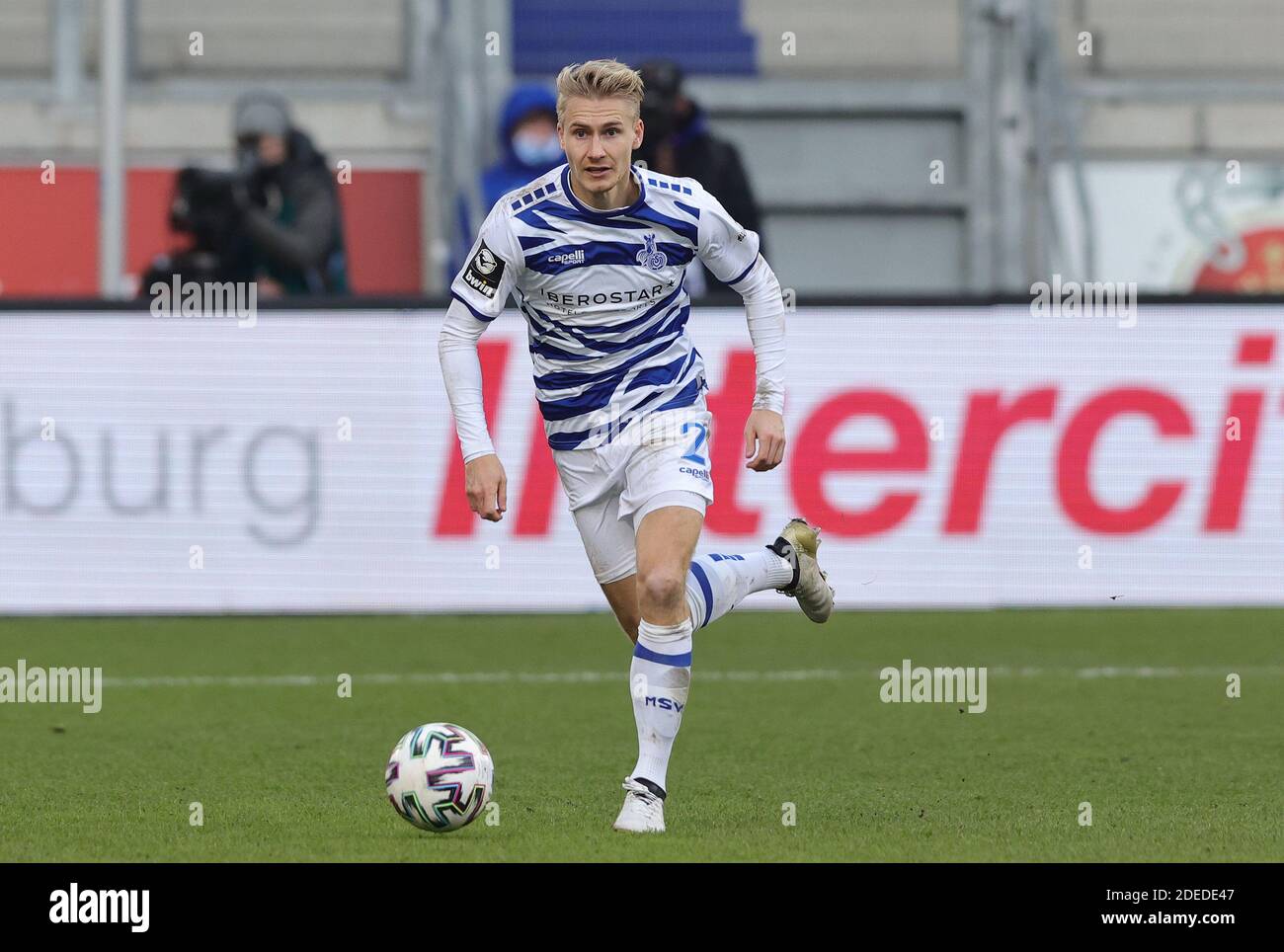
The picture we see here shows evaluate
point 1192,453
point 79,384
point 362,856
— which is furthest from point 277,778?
point 1192,453

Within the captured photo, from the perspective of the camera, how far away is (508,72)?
17.7 metres

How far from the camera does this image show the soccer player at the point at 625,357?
5.98 m

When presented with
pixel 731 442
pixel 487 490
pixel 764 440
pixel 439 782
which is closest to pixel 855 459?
pixel 731 442

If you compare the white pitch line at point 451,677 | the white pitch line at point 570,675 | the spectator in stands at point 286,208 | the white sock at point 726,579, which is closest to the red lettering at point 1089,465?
the white pitch line at point 570,675

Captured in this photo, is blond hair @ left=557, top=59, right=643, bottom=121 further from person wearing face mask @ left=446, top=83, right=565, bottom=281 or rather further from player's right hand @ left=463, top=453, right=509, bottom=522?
person wearing face mask @ left=446, top=83, right=565, bottom=281

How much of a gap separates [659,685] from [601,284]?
3.49 ft

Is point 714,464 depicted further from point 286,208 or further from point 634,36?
point 634,36

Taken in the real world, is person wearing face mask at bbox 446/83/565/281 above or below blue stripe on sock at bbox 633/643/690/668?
above

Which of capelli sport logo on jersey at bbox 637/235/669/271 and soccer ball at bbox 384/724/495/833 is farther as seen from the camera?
capelli sport logo on jersey at bbox 637/235/669/271

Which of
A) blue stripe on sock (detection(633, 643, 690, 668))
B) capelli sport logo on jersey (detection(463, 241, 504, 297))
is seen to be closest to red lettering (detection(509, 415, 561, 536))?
capelli sport logo on jersey (detection(463, 241, 504, 297))

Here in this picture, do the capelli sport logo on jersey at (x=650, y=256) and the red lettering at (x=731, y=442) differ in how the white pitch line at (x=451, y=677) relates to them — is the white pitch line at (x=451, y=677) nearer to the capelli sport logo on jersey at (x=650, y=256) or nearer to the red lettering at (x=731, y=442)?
the red lettering at (x=731, y=442)

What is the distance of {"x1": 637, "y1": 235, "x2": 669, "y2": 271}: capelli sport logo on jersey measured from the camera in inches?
244

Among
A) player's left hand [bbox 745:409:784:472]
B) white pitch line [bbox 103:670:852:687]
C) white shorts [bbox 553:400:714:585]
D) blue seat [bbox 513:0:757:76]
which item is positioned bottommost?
white pitch line [bbox 103:670:852:687]

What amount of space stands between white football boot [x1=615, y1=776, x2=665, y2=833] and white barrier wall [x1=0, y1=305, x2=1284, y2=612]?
19.6ft
